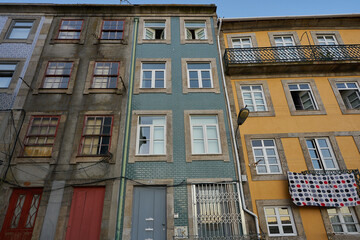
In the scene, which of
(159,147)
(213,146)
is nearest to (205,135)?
(213,146)

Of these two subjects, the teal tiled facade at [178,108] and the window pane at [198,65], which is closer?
the teal tiled facade at [178,108]

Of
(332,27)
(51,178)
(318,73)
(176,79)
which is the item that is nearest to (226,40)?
(176,79)

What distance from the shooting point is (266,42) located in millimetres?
12047

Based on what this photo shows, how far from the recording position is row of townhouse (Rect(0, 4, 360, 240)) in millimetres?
7887

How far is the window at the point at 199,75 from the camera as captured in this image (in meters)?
10.8

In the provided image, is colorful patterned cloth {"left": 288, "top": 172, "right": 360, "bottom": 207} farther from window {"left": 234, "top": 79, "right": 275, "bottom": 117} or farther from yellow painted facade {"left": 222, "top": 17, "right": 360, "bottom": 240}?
window {"left": 234, "top": 79, "right": 275, "bottom": 117}

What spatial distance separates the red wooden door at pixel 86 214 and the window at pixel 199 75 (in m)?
6.34

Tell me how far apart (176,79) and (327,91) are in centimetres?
728

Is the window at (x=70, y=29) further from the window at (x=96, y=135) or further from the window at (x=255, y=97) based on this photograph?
the window at (x=255, y=97)

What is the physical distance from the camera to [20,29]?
12.2 metres

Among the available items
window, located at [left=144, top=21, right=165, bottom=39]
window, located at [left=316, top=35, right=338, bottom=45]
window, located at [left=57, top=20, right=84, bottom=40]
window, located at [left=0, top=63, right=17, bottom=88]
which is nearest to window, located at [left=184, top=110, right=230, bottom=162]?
window, located at [left=144, top=21, right=165, bottom=39]

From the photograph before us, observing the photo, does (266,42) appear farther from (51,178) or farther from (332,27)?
(51,178)

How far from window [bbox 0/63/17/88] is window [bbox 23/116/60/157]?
2.82 m

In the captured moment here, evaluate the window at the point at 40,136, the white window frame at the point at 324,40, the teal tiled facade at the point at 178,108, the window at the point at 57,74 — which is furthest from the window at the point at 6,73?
the white window frame at the point at 324,40
